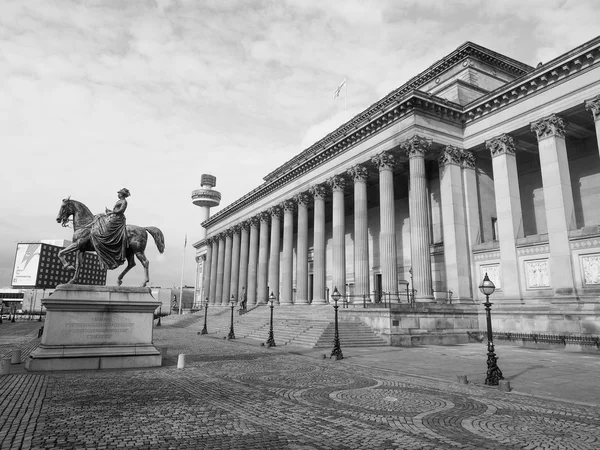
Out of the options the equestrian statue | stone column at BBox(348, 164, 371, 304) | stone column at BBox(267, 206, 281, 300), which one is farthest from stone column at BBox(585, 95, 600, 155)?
stone column at BBox(267, 206, 281, 300)

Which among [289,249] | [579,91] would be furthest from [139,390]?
[289,249]

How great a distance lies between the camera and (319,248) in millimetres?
41438

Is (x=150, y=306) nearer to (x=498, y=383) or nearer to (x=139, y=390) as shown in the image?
(x=139, y=390)

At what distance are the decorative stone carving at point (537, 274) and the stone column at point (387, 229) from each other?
357 inches

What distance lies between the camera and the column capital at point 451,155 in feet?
109

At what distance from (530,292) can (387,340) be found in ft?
35.4

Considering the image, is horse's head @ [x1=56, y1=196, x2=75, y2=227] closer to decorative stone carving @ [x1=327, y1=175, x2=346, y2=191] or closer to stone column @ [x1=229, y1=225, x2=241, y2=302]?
decorative stone carving @ [x1=327, y1=175, x2=346, y2=191]

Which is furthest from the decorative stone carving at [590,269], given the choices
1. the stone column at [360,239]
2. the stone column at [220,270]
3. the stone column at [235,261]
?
the stone column at [220,270]

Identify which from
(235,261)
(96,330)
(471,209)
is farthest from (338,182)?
(235,261)

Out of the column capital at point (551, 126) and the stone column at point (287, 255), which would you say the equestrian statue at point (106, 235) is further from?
the stone column at point (287, 255)

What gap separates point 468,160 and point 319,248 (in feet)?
52.6

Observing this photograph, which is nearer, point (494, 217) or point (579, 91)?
point (579, 91)

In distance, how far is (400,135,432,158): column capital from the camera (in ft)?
103

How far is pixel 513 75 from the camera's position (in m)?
40.9
